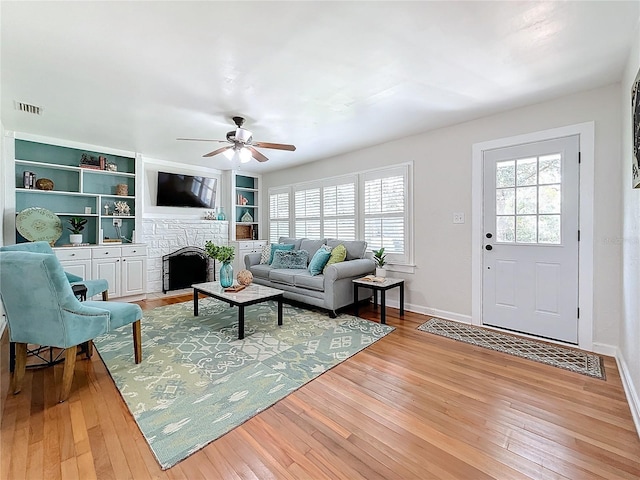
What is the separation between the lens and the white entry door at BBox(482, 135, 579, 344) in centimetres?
287

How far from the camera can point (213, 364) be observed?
2.50 m

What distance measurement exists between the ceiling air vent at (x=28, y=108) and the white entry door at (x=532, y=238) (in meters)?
5.07

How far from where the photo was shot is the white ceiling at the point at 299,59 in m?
1.76

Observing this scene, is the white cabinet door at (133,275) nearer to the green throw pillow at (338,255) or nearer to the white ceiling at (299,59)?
the white ceiling at (299,59)

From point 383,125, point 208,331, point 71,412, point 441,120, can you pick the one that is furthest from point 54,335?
point 441,120

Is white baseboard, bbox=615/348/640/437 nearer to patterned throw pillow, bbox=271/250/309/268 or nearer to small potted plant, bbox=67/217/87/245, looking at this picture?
patterned throw pillow, bbox=271/250/309/268

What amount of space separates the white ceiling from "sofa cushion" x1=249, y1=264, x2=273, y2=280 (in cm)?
230

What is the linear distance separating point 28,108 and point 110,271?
2.36 meters

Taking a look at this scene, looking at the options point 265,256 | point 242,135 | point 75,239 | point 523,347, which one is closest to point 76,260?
point 75,239

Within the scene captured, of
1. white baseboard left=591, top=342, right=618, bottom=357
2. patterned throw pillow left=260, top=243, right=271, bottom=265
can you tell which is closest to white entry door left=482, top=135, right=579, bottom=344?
white baseboard left=591, top=342, right=618, bottom=357

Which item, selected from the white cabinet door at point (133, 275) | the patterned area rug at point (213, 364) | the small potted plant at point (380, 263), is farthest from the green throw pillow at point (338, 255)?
the white cabinet door at point (133, 275)

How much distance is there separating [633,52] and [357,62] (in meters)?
1.95

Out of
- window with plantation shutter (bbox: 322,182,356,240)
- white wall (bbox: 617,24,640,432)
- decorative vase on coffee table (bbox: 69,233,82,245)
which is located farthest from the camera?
window with plantation shutter (bbox: 322,182,356,240)

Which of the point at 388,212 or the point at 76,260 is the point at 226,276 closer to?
A: the point at 76,260
